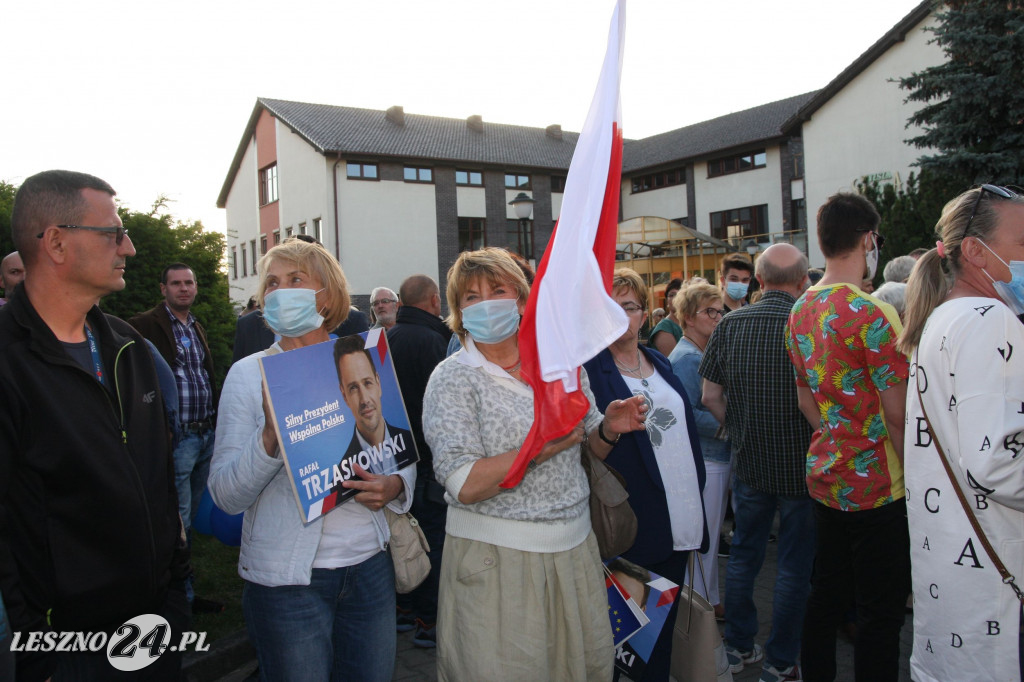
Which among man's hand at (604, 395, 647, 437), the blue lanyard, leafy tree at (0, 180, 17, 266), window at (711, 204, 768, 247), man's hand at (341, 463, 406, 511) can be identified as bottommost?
man's hand at (341, 463, 406, 511)

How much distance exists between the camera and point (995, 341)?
7.26ft

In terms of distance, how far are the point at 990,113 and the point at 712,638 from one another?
15729mm

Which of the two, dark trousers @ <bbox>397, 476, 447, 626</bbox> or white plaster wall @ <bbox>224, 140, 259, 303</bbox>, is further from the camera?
white plaster wall @ <bbox>224, 140, 259, 303</bbox>

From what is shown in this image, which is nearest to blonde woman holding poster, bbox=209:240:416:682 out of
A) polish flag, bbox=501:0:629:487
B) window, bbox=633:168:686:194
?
polish flag, bbox=501:0:629:487

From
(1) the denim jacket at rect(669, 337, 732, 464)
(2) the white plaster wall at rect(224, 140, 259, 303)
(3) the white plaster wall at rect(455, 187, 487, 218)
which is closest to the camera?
(1) the denim jacket at rect(669, 337, 732, 464)

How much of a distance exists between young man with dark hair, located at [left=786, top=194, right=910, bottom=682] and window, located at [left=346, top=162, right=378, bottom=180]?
3133 centimetres

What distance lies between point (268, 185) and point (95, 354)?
38525mm

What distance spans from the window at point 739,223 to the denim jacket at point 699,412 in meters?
29.7

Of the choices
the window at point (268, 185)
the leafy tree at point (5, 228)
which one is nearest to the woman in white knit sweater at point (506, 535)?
the leafy tree at point (5, 228)

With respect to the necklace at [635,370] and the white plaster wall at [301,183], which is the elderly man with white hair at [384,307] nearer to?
the necklace at [635,370]

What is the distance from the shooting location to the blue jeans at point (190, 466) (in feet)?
16.7

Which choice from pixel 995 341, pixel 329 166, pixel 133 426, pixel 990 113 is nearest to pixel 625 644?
pixel 995 341

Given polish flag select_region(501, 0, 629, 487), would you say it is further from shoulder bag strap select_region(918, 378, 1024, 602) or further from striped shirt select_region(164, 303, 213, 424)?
striped shirt select_region(164, 303, 213, 424)

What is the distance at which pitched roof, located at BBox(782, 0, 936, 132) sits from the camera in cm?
2220
